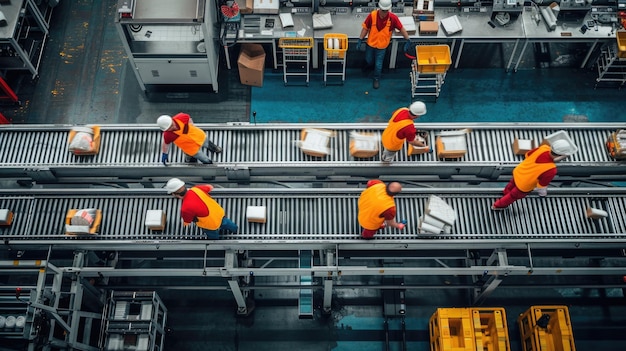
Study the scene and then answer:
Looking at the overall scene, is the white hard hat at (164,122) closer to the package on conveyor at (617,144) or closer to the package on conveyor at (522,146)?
the package on conveyor at (522,146)

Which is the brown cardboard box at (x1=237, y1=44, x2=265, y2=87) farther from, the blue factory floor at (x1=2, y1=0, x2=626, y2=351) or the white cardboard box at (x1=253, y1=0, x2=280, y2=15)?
the white cardboard box at (x1=253, y1=0, x2=280, y2=15)

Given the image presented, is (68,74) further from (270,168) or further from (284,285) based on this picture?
(284,285)

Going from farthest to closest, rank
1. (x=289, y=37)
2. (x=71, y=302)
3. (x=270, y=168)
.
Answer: (x=289, y=37) → (x=270, y=168) → (x=71, y=302)

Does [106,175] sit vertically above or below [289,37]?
below

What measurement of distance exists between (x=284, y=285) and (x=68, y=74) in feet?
25.4

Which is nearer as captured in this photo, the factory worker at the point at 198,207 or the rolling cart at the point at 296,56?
the factory worker at the point at 198,207

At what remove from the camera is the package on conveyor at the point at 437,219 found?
9.47 meters

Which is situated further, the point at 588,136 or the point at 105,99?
the point at 105,99

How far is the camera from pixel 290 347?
10.7 metres

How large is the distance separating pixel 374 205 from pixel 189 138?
3389 millimetres

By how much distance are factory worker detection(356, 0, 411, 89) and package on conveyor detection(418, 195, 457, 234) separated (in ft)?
14.1

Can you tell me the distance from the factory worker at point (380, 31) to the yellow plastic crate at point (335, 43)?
378 mm

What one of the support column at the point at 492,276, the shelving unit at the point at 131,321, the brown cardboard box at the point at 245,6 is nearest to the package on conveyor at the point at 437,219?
the support column at the point at 492,276

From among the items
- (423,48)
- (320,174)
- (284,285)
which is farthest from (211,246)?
(423,48)
